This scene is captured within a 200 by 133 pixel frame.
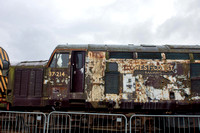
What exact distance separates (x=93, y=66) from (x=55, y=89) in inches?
64.9

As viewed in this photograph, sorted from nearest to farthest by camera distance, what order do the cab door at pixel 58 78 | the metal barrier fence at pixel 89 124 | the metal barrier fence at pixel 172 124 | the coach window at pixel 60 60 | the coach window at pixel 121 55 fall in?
Answer: the metal barrier fence at pixel 172 124 < the metal barrier fence at pixel 89 124 < the cab door at pixel 58 78 < the coach window at pixel 60 60 < the coach window at pixel 121 55

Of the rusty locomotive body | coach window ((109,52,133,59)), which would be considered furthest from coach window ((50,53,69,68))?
coach window ((109,52,133,59))

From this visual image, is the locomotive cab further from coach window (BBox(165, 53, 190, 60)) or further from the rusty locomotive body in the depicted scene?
coach window (BBox(165, 53, 190, 60))

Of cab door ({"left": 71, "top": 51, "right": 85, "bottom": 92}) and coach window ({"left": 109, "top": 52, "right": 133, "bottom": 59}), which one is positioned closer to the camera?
cab door ({"left": 71, "top": 51, "right": 85, "bottom": 92})

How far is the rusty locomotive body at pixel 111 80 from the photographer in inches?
268

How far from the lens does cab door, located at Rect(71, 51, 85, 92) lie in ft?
22.9

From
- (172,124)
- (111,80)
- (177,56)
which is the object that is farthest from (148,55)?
(172,124)

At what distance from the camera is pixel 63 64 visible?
282 inches

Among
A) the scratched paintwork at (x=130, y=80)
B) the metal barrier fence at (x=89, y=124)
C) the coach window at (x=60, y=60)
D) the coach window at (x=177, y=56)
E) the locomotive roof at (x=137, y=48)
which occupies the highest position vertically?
the locomotive roof at (x=137, y=48)

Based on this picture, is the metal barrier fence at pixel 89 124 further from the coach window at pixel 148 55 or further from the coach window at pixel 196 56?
the coach window at pixel 196 56

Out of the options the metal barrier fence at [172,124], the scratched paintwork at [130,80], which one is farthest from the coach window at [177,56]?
the metal barrier fence at [172,124]

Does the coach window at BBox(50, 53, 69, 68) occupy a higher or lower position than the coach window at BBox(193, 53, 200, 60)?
lower

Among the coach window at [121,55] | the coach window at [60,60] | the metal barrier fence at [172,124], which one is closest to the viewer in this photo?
the metal barrier fence at [172,124]

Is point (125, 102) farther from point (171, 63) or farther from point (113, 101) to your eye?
point (171, 63)
